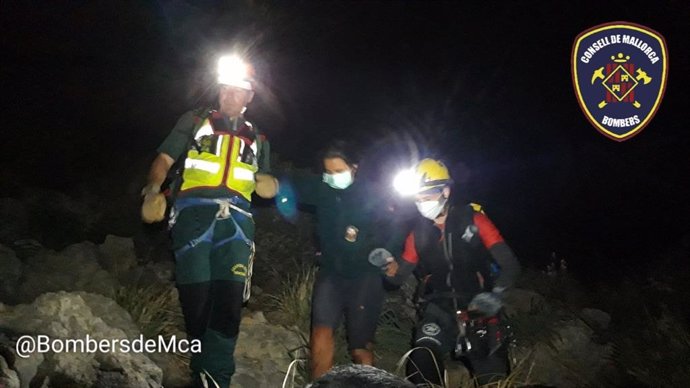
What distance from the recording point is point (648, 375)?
724 cm

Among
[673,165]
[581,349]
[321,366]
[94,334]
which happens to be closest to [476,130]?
[673,165]

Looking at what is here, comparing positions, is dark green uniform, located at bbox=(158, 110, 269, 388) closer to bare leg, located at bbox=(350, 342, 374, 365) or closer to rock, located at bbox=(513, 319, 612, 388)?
bare leg, located at bbox=(350, 342, 374, 365)

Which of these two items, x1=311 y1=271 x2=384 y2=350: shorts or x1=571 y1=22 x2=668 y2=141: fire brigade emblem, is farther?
x1=571 y1=22 x2=668 y2=141: fire brigade emblem

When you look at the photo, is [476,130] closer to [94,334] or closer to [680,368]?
[680,368]

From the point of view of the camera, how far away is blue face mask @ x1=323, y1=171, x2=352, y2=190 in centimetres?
543

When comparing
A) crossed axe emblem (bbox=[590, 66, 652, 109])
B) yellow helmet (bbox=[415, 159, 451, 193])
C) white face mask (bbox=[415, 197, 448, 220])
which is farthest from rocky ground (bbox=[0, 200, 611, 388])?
crossed axe emblem (bbox=[590, 66, 652, 109])

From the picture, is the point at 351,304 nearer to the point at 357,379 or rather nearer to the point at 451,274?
the point at 451,274

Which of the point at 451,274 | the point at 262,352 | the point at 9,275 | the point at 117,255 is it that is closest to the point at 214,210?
the point at 262,352

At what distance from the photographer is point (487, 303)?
486cm

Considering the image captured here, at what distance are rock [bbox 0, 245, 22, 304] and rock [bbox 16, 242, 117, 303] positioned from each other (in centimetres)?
6

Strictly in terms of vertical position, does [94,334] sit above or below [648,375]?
above

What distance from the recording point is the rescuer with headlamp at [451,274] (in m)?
4.92

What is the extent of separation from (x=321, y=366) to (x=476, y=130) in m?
13.5

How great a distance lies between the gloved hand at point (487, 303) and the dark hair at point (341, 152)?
1.73 m
